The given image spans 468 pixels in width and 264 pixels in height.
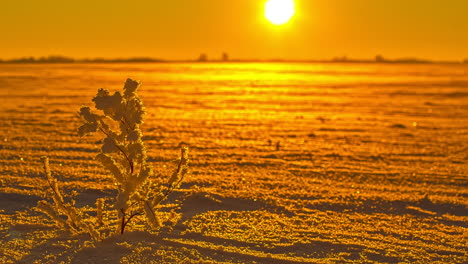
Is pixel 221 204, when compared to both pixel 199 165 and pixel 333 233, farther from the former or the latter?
pixel 199 165

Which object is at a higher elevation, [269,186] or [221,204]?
[269,186]

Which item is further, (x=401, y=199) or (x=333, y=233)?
(x=401, y=199)

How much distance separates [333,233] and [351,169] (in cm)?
165

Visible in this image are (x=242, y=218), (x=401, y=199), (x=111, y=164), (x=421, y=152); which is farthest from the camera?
(x=421, y=152)

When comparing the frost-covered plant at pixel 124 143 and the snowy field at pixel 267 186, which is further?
the snowy field at pixel 267 186

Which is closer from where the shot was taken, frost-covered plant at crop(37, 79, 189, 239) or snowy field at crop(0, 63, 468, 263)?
frost-covered plant at crop(37, 79, 189, 239)

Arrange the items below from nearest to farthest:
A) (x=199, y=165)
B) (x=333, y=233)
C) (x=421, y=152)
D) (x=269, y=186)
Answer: (x=333, y=233), (x=269, y=186), (x=199, y=165), (x=421, y=152)

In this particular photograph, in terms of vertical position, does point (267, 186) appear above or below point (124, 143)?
above

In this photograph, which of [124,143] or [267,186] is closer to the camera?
[124,143]

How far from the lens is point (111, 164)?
2.59 metres

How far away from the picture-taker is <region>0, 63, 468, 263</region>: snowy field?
2740mm

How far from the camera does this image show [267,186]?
402 centimetres

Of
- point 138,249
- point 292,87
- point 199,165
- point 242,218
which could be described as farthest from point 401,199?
point 292,87

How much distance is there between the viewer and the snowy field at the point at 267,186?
2.74m
